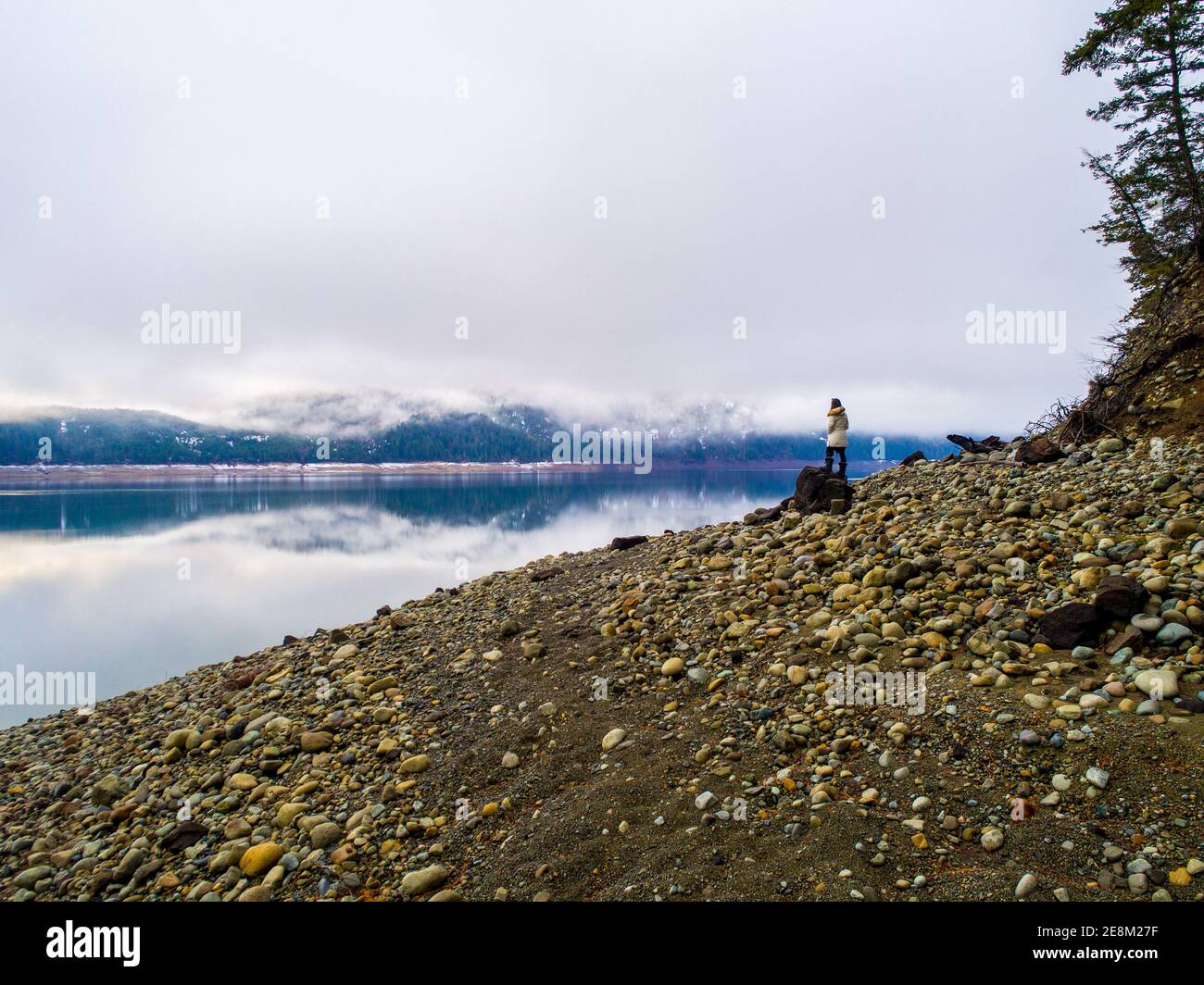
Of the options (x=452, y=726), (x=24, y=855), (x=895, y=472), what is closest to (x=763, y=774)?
(x=452, y=726)

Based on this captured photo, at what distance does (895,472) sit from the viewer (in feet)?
48.1

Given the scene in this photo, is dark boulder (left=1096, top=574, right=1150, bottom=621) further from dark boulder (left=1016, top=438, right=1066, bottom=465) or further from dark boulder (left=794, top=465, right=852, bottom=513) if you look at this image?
dark boulder (left=1016, top=438, right=1066, bottom=465)

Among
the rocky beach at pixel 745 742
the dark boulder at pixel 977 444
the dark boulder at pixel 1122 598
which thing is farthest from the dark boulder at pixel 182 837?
the dark boulder at pixel 977 444

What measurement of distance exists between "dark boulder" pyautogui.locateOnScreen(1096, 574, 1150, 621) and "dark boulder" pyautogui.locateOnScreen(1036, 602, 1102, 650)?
0.11 m

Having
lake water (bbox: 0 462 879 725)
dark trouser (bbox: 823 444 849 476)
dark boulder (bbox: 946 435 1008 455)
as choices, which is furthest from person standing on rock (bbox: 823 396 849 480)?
lake water (bbox: 0 462 879 725)

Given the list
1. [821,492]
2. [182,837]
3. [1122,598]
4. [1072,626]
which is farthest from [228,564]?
[1122,598]

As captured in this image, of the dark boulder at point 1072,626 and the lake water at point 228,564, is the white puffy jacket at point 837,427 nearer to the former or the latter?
the dark boulder at point 1072,626

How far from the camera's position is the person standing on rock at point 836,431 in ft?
45.4

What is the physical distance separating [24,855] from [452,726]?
5085 millimetres

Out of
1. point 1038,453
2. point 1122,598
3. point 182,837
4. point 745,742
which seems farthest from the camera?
point 1038,453

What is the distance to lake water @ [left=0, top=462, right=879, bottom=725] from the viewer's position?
75.2 feet

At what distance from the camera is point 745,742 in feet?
20.3

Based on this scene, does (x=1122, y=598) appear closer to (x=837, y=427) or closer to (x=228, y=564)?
(x=837, y=427)

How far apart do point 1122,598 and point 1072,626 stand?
0.56 meters
